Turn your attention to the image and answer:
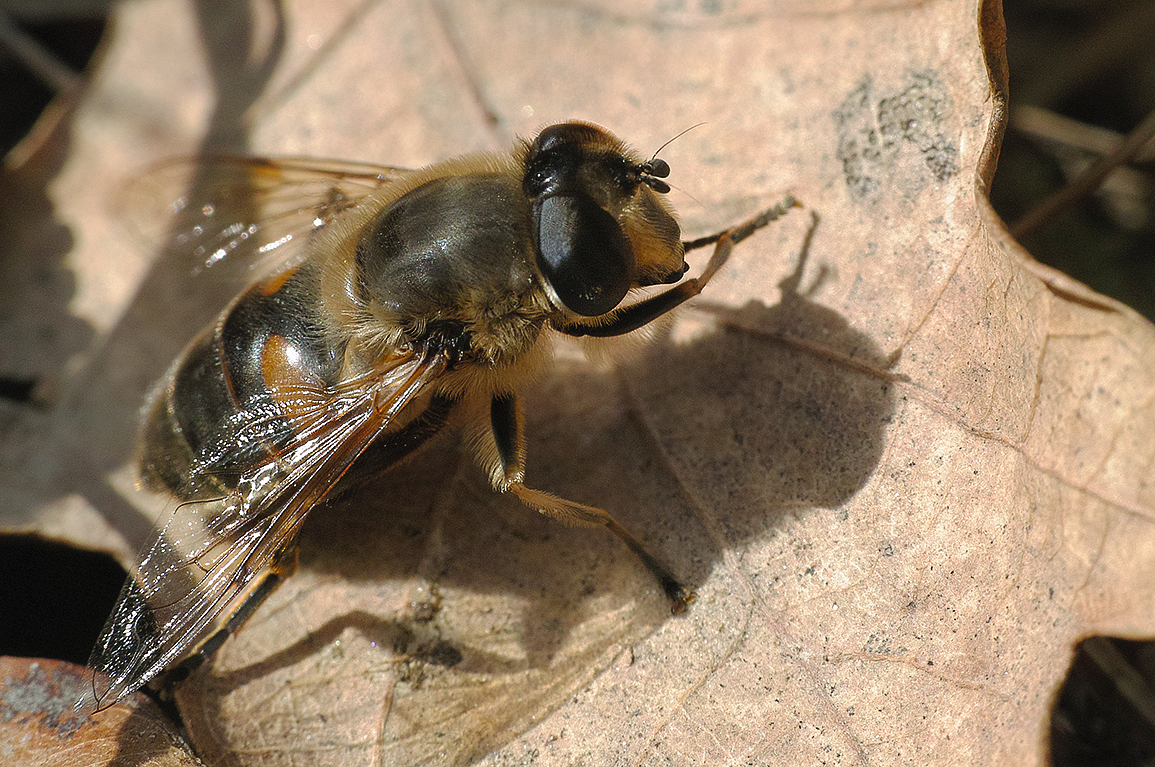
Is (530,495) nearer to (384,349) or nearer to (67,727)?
(384,349)

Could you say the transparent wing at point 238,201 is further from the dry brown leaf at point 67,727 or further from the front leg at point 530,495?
the dry brown leaf at point 67,727

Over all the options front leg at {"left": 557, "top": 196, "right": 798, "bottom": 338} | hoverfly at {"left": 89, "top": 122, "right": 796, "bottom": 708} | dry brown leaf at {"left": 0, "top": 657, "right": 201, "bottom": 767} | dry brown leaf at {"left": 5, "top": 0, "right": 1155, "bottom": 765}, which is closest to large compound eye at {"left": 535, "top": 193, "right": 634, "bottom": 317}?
hoverfly at {"left": 89, "top": 122, "right": 796, "bottom": 708}

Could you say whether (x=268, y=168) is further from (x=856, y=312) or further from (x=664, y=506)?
(x=856, y=312)

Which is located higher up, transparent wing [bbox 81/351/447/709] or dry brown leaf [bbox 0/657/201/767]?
transparent wing [bbox 81/351/447/709]

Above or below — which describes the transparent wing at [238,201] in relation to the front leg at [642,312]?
above

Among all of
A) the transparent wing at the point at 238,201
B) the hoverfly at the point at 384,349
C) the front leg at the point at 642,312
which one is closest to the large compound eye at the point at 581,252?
the hoverfly at the point at 384,349

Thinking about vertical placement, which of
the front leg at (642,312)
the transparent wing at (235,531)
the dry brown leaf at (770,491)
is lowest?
the dry brown leaf at (770,491)

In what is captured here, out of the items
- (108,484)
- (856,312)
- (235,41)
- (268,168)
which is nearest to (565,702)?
(856,312)

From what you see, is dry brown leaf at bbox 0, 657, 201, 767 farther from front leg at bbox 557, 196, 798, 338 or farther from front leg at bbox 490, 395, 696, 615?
front leg at bbox 557, 196, 798, 338
